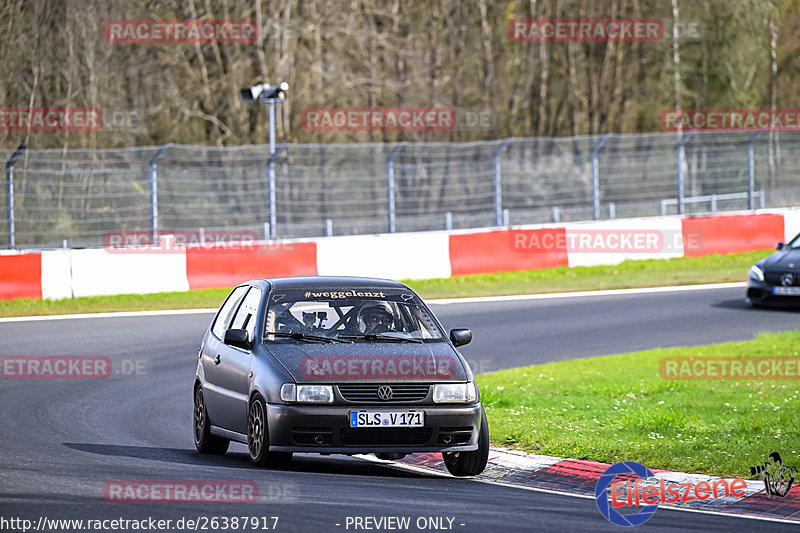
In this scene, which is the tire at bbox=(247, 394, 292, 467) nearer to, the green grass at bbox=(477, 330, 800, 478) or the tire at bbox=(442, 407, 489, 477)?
the tire at bbox=(442, 407, 489, 477)

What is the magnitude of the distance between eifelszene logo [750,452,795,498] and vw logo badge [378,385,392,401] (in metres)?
2.48

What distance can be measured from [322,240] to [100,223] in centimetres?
418

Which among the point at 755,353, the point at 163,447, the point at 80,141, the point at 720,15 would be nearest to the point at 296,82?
the point at 80,141

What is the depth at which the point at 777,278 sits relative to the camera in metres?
19.8

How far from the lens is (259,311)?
30.4ft

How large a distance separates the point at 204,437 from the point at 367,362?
1.94m

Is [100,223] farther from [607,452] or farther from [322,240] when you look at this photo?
[607,452]

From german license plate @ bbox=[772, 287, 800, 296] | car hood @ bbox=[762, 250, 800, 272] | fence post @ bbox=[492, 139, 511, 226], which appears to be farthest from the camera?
fence post @ bbox=[492, 139, 511, 226]

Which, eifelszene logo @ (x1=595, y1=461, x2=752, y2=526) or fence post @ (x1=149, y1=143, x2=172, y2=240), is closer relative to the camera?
eifelszene logo @ (x1=595, y1=461, x2=752, y2=526)

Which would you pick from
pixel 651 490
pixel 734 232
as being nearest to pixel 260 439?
pixel 651 490

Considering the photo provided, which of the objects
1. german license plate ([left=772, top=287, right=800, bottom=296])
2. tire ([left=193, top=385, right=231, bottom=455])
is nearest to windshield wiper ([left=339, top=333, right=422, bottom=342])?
tire ([left=193, top=385, right=231, bottom=455])

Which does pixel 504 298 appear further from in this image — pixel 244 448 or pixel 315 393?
pixel 315 393

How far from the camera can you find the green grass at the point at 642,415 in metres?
9.30

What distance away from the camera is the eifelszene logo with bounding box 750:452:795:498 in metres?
7.97
